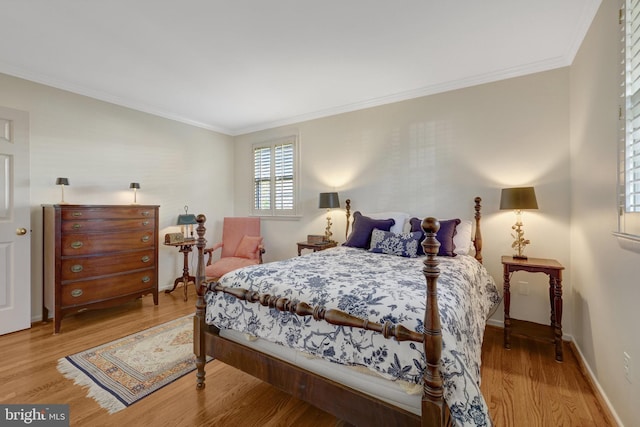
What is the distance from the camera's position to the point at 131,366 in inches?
85.7

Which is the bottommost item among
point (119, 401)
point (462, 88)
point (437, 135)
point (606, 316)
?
point (119, 401)

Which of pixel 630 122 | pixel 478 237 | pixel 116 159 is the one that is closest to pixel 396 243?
pixel 478 237

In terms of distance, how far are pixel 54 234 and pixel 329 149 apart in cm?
321

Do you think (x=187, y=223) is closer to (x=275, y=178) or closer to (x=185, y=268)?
(x=185, y=268)

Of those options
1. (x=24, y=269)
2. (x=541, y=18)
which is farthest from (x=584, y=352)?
(x=24, y=269)

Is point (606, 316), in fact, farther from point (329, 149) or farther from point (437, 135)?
point (329, 149)

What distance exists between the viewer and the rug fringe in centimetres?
176

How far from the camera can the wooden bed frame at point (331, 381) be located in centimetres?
109

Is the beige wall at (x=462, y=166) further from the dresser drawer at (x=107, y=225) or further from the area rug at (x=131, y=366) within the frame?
the area rug at (x=131, y=366)

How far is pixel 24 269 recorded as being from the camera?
111 inches

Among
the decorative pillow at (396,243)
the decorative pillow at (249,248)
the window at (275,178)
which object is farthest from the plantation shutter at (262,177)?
the decorative pillow at (396,243)

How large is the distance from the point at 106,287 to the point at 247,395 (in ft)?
7.31

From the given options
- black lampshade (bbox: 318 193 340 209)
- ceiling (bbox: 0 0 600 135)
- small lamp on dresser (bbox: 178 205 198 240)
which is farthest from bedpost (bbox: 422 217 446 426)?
small lamp on dresser (bbox: 178 205 198 240)

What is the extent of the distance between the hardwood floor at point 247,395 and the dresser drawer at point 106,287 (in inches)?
16.7
